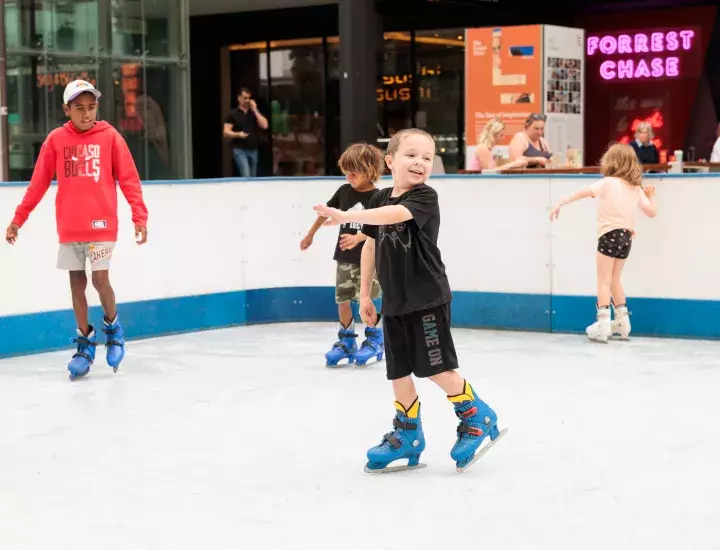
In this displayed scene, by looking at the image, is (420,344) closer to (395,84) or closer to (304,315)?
(304,315)

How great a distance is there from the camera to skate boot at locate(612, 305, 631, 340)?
8258 mm

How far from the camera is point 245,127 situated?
1518cm

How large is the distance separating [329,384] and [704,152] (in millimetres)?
11847

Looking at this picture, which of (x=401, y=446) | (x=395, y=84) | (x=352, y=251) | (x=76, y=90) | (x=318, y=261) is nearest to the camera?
(x=401, y=446)

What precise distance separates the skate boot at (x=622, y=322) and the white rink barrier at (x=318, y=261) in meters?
0.28

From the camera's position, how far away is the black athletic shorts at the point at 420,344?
4.71m

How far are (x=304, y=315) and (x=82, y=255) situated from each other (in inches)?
110

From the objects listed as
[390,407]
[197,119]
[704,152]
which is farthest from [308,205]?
[197,119]

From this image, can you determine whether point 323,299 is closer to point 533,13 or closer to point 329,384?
point 329,384

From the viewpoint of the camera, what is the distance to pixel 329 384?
6.81m

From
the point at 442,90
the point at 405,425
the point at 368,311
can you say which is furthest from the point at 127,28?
the point at 405,425

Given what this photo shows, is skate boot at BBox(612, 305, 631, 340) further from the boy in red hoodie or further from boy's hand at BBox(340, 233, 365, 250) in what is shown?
the boy in red hoodie

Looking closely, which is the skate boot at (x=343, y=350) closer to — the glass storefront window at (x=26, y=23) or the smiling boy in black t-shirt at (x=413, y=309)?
→ the smiling boy in black t-shirt at (x=413, y=309)

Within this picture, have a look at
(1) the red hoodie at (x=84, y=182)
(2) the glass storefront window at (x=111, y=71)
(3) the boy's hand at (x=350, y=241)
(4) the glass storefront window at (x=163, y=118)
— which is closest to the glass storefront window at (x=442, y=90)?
(4) the glass storefront window at (x=163, y=118)
